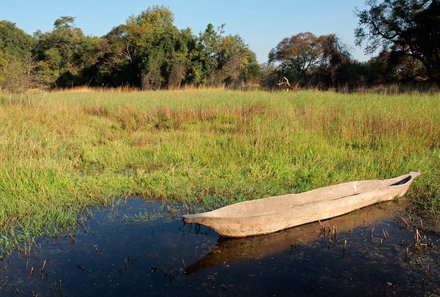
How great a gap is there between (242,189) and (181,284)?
2.38 m

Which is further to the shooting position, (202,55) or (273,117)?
(202,55)

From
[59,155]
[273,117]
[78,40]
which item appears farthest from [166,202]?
[78,40]

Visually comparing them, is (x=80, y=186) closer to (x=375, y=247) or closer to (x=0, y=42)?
(x=375, y=247)

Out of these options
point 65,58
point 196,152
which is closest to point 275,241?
point 196,152

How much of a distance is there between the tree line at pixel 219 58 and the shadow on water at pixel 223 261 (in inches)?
464

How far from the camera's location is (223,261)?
3668mm

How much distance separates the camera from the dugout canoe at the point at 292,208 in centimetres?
385

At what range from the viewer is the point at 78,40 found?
34438 mm

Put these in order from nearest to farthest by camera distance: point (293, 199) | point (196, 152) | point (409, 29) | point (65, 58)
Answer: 1. point (293, 199)
2. point (196, 152)
3. point (409, 29)
4. point (65, 58)

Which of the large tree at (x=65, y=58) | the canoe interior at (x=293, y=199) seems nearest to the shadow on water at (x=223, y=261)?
the canoe interior at (x=293, y=199)

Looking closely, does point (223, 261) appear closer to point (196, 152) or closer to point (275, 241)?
point (275, 241)

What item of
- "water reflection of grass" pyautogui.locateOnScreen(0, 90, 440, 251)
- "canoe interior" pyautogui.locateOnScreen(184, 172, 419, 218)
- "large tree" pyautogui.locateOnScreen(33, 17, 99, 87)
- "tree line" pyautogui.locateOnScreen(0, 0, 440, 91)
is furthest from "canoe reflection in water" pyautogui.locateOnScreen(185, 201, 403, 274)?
"large tree" pyautogui.locateOnScreen(33, 17, 99, 87)

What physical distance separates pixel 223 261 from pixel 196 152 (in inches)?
148

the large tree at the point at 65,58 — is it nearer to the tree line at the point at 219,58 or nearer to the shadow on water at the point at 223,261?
the tree line at the point at 219,58
